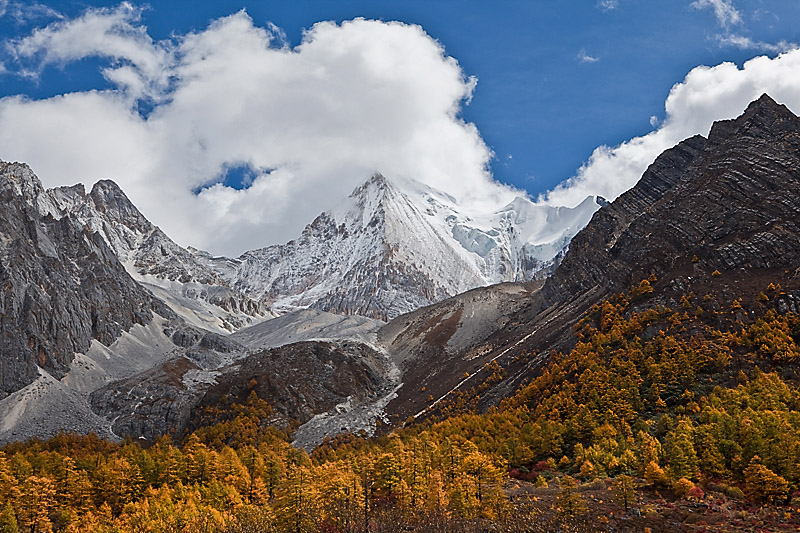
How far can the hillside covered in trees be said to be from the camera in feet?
128

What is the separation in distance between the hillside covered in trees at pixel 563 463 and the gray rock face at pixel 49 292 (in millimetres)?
51852

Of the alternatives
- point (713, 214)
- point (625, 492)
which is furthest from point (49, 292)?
point (713, 214)

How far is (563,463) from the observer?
53250 mm

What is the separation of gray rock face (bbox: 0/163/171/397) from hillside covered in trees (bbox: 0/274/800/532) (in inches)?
2041

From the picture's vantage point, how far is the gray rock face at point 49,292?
412 feet

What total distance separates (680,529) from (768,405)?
23571 millimetres

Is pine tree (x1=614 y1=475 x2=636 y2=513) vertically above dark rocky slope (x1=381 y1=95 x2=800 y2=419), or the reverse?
dark rocky slope (x1=381 y1=95 x2=800 y2=419)

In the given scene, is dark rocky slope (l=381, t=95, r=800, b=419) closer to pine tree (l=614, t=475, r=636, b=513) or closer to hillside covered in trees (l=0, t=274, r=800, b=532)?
hillside covered in trees (l=0, t=274, r=800, b=532)

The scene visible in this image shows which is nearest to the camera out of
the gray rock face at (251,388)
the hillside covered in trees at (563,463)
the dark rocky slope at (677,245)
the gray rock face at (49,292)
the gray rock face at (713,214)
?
the hillside covered in trees at (563,463)

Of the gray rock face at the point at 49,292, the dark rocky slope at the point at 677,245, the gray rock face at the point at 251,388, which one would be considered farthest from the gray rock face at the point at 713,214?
the gray rock face at the point at 49,292

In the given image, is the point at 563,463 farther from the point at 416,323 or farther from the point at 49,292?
the point at 49,292

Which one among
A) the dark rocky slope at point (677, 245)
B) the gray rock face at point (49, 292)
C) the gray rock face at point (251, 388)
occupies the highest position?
the gray rock face at point (49, 292)

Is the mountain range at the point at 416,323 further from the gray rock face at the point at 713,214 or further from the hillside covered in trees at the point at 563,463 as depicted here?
the hillside covered in trees at the point at 563,463

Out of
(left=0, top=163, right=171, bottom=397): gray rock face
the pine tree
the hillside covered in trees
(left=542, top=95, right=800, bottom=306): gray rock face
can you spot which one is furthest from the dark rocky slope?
(left=0, top=163, right=171, bottom=397): gray rock face
